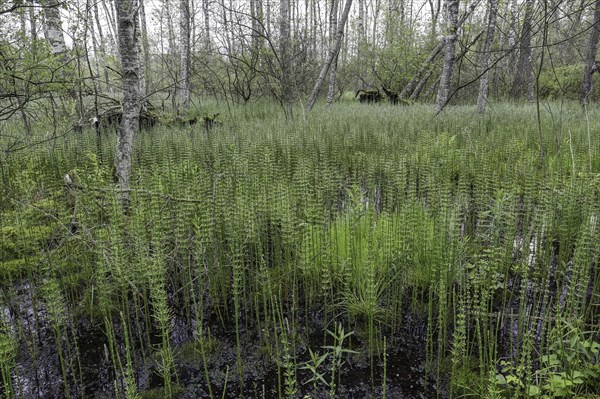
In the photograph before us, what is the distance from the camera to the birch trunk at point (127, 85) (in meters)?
4.19

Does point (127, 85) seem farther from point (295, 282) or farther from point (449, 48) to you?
point (449, 48)

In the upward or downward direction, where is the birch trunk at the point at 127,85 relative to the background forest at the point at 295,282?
upward

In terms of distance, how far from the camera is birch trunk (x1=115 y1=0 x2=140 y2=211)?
4.19 meters

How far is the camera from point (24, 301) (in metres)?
3.06

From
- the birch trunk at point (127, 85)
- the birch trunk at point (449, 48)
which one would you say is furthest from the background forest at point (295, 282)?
the birch trunk at point (449, 48)

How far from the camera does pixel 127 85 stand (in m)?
4.36

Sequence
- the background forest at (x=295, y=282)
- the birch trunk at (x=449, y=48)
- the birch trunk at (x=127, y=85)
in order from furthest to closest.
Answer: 1. the birch trunk at (x=449, y=48)
2. the birch trunk at (x=127, y=85)
3. the background forest at (x=295, y=282)

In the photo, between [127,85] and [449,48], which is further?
[449,48]

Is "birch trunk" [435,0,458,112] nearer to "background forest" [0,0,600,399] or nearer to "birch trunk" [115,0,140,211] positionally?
"background forest" [0,0,600,399]

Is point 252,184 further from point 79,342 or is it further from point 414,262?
point 79,342

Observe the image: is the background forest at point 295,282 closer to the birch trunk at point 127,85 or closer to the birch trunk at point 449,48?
the birch trunk at point 127,85

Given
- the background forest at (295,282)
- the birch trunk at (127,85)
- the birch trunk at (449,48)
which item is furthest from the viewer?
the birch trunk at (449,48)

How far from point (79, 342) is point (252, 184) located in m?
1.87

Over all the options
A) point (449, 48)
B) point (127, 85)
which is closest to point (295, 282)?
point (127, 85)
